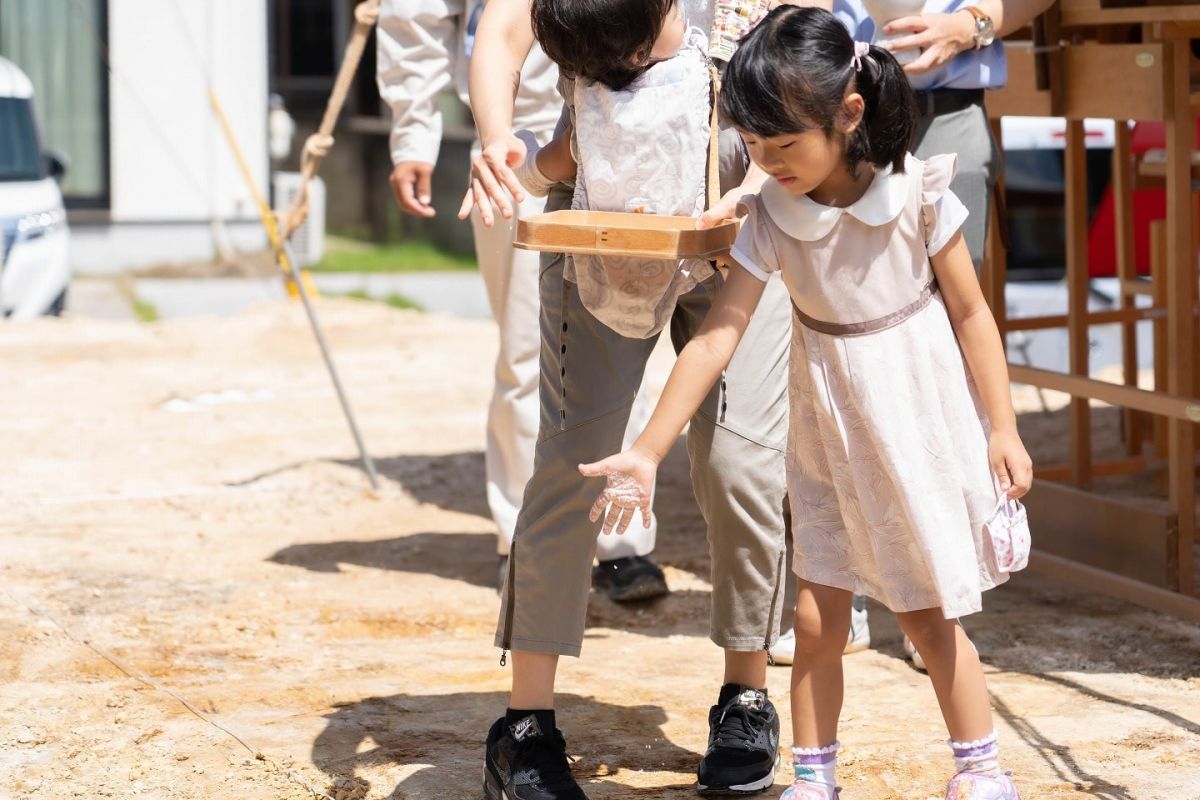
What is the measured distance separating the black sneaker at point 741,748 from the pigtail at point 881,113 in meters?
0.96

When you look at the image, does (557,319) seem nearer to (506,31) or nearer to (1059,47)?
(506,31)

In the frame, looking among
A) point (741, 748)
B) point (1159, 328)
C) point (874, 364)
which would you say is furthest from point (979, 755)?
point (1159, 328)

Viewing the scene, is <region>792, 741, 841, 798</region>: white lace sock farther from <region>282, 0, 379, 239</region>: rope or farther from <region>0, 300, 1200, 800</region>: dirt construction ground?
<region>282, 0, 379, 239</region>: rope

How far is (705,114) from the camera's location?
2.43 metres

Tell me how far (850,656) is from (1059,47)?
152 cm

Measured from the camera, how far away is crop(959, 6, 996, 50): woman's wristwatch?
9.66 feet

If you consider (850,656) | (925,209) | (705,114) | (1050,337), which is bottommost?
(850,656)

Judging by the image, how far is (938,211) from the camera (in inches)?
89.4

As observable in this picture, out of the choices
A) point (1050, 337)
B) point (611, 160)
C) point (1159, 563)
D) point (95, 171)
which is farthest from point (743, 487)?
point (95, 171)

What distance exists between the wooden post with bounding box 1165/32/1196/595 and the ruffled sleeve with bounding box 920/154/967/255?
1.49 m

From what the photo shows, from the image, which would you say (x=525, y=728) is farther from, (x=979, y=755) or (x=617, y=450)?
(x=979, y=755)

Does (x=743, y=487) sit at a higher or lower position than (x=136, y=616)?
higher

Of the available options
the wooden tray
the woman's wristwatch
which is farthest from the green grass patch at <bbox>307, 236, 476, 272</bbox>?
the wooden tray

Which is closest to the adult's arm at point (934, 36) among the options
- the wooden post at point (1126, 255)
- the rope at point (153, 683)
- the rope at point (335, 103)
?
the rope at point (153, 683)
